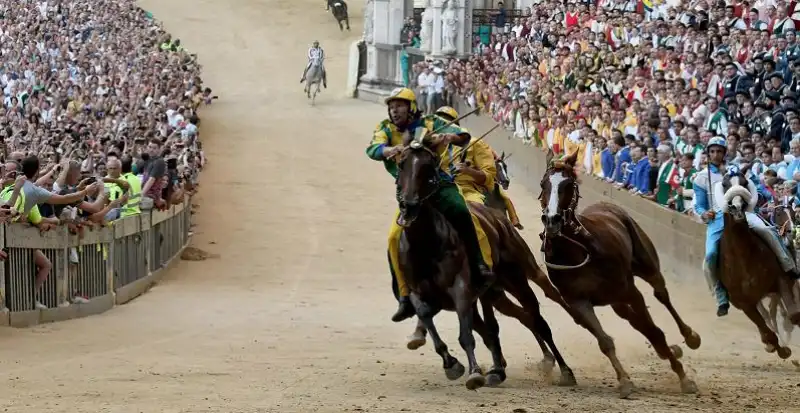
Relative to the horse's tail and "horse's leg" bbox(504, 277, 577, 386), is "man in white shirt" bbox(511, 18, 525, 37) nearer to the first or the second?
the horse's tail

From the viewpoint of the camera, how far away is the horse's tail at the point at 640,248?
13.4m

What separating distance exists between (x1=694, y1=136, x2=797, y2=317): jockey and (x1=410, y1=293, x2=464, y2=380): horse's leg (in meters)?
3.48

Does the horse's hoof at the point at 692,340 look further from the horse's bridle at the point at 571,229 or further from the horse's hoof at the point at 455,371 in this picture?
the horse's hoof at the point at 455,371

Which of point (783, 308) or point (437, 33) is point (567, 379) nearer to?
point (783, 308)

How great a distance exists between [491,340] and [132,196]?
734cm

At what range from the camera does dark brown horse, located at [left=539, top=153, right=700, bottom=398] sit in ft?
38.9

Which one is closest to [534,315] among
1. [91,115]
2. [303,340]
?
[303,340]

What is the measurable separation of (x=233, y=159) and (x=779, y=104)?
50.6 ft

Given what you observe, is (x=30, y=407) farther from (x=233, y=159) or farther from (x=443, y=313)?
(x=233, y=159)

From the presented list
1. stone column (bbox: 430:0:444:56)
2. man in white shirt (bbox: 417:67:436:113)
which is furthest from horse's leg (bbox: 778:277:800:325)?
stone column (bbox: 430:0:444:56)

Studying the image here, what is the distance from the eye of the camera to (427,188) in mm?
11281

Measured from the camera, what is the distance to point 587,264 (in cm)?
1209

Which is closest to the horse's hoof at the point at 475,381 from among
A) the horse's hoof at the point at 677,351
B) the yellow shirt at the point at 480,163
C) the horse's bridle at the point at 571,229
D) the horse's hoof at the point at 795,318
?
the horse's bridle at the point at 571,229

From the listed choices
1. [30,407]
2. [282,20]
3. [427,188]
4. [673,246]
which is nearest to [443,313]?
[673,246]
